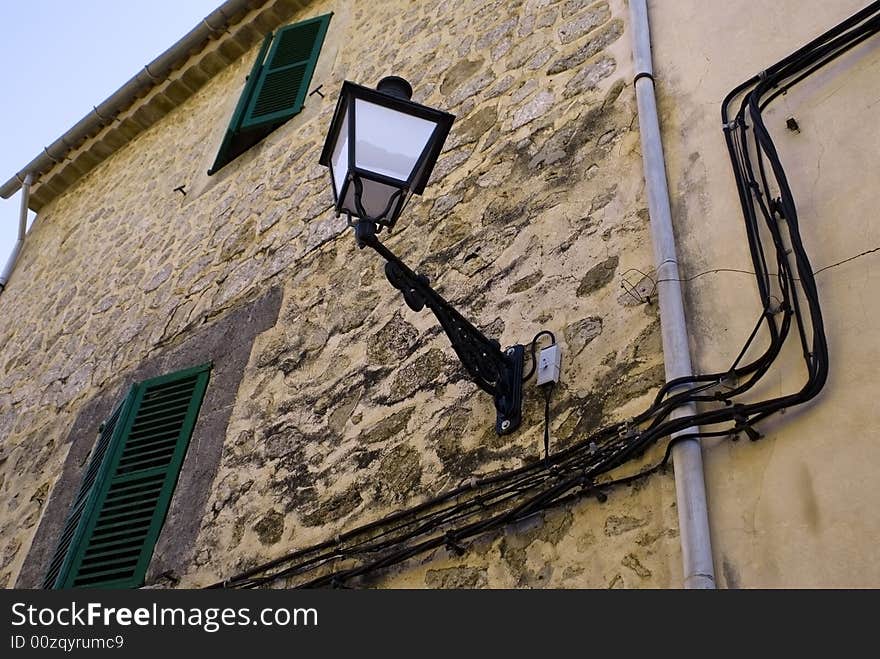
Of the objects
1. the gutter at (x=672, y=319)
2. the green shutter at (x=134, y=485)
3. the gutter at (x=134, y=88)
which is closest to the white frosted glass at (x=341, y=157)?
the gutter at (x=672, y=319)

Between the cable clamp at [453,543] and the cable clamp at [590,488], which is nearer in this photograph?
the cable clamp at [590,488]

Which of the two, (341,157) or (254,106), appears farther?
(254,106)

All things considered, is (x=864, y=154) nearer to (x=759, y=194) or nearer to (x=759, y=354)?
(x=759, y=194)

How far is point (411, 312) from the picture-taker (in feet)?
15.1

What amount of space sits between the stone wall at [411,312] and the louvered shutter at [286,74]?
179mm

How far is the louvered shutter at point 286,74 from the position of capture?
7.04 meters

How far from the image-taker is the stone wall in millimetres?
3566

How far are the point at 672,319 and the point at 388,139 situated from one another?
1.13m

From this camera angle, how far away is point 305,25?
7645 millimetres

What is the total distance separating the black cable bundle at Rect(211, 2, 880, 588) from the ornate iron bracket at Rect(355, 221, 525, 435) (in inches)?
10.7

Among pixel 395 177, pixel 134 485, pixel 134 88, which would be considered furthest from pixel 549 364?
pixel 134 88

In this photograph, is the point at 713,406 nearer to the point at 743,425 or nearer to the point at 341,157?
the point at 743,425

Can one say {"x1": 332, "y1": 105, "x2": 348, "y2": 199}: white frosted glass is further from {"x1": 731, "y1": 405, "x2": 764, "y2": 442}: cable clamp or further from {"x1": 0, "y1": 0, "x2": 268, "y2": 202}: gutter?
{"x1": 0, "y1": 0, "x2": 268, "y2": 202}: gutter

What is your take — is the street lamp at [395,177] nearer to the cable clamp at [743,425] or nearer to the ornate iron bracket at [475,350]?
the ornate iron bracket at [475,350]
